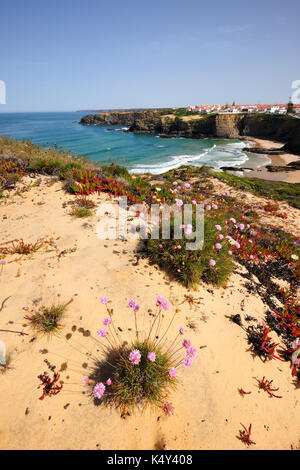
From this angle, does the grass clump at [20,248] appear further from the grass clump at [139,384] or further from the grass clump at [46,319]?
the grass clump at [139,384]

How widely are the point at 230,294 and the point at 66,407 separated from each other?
341 cm

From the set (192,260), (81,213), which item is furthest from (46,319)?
(81,213)

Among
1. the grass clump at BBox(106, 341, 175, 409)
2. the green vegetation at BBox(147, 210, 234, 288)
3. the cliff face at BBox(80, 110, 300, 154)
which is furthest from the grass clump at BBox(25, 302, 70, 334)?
the cliff face at BBox(80, 110, 300, 154)

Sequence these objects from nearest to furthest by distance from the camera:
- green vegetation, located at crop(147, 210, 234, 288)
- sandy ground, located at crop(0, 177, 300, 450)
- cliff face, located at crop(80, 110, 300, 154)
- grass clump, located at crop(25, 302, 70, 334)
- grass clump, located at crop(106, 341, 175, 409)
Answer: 1. sandy ground, located at crop(0, 177, 300, 450)
2. grass clump, located at crop(106, 341, 175, 409)
3. grass clump, located at crop(25, 302, 70, 334)
4. green vegetation, located at crop(147, 210, 234, 288)
5. cliff face, located at crop(80, 110, 300, 154)

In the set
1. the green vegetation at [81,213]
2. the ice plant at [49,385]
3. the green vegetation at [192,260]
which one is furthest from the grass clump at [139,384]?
the green vegetation at [81,213]

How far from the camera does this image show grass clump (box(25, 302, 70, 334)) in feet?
10.4

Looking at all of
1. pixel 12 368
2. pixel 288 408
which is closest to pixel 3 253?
pixel 12 368

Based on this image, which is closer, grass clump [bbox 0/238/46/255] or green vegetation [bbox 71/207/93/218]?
grass clump [bbox 0/238/46/255]

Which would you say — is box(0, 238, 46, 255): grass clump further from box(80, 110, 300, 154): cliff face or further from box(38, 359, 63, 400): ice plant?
box(80, 110, 300, 154): cliff face

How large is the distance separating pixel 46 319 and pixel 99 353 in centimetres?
108

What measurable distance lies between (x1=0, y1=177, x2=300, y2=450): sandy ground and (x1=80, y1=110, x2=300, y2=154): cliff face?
49.5m

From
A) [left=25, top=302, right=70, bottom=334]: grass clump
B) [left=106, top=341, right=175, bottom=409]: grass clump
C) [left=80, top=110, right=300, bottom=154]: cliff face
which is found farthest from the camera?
[left=80, top=110, right=300, bottom=154]: cliff face

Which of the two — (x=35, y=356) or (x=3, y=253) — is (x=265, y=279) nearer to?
(x=35, y=356)

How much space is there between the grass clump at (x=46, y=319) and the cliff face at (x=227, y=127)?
51284 millimetres
